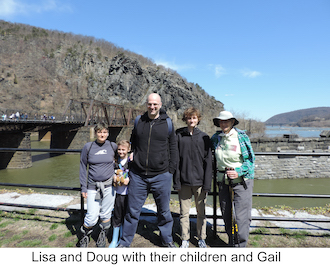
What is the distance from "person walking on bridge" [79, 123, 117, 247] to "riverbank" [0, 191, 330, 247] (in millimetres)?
265

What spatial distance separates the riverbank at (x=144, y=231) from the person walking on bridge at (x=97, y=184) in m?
0.26

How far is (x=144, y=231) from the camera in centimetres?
279

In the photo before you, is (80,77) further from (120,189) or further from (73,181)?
(120,189)

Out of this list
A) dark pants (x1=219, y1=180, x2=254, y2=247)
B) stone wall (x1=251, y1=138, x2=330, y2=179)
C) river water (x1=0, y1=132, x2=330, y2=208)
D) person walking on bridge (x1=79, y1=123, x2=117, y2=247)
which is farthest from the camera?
stone wall (x1=251, y1=138, x2=330, y2=179)

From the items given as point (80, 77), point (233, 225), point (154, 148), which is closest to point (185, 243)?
point (233, 225)

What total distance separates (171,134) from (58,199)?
110 inches

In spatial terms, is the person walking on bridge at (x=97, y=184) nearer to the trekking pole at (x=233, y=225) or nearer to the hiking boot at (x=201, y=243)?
the hiking boot at (x=201, y=243)

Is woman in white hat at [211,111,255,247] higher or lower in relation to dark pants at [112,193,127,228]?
higher

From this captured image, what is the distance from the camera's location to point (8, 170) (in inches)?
732

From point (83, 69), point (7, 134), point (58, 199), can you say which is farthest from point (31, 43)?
point (58, 199)

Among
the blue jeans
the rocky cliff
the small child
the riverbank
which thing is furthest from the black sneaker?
the rocky cliff

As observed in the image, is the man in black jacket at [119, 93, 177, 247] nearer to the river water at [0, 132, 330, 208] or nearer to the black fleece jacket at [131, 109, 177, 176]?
the black fleece jacket at [131, 109, 177, 176]

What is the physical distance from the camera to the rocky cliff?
60222mm
